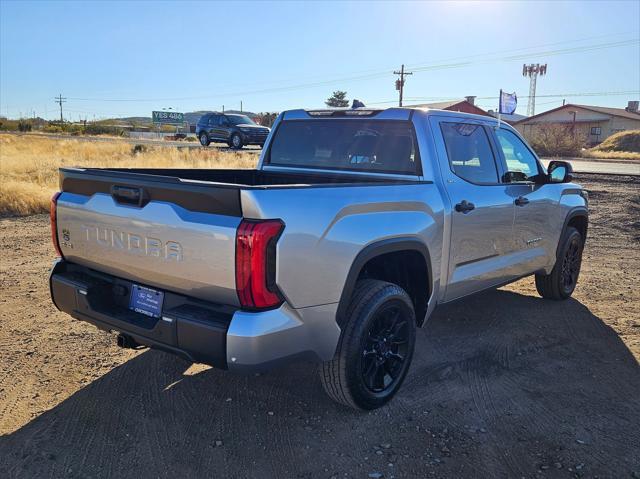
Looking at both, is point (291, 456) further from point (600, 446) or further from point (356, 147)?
point (356, 147)

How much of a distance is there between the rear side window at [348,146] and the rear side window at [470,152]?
1.04ft

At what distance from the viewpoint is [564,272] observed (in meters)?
5.58

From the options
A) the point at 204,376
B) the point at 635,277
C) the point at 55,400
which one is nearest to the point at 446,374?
the point at 204,376

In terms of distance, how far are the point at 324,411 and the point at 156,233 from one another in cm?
153

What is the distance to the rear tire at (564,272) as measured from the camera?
542 cm

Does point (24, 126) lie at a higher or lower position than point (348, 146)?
higher

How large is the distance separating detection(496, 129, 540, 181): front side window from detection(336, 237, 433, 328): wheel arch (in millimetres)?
1533

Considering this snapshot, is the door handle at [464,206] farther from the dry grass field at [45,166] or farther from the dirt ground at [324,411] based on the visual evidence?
the dry grass field at [45,166]

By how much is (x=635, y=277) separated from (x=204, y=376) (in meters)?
5.48

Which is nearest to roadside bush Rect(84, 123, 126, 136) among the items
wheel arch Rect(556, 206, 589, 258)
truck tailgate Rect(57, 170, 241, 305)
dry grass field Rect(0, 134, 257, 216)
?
dry grass field Rect(0, 134, 257, 216)

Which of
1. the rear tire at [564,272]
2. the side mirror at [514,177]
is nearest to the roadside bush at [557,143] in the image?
the rear tire at [564,272]

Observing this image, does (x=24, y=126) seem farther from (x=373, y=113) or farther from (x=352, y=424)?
(x=352, y=424)

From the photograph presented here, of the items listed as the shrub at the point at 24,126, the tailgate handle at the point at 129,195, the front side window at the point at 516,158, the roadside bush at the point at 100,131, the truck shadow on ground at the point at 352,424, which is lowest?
the truck shadow on ground at the point at 352,424

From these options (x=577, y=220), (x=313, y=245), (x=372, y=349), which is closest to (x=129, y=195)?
(x=313, y=245)
